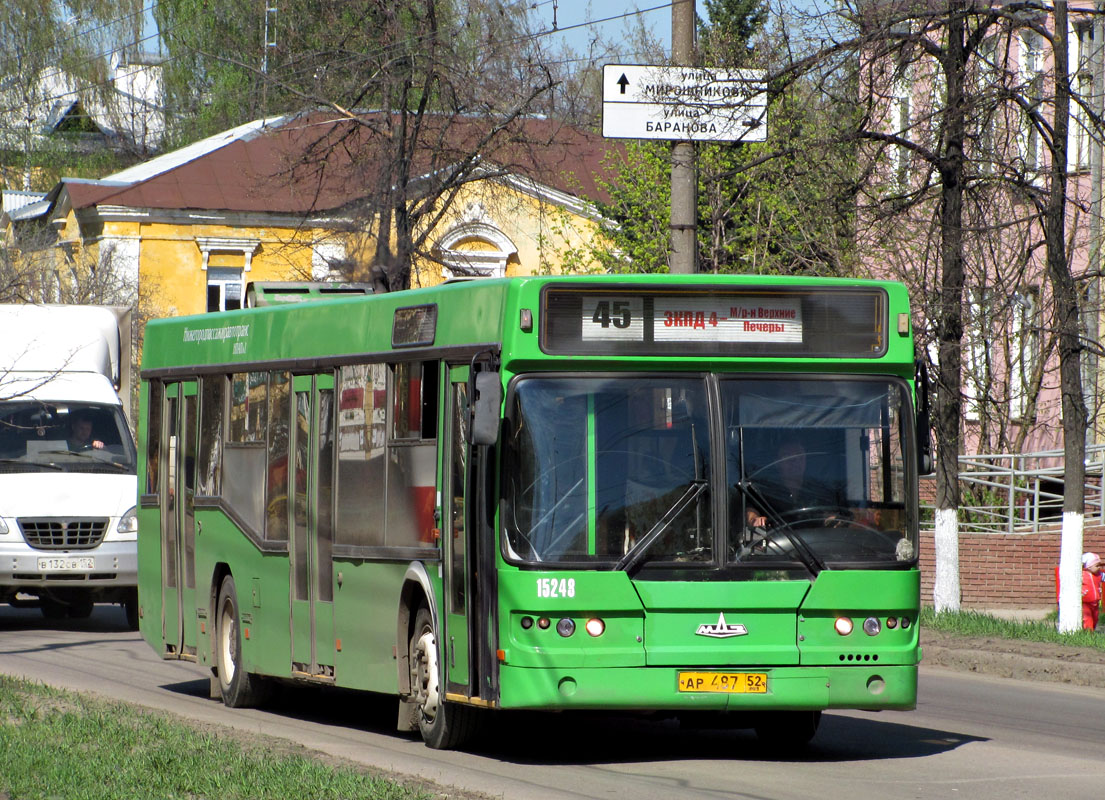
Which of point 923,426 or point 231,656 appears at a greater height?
point 923,426

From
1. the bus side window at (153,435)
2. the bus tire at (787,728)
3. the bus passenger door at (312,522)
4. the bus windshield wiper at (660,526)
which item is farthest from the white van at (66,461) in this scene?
the bus windshield wiper at (660,526)

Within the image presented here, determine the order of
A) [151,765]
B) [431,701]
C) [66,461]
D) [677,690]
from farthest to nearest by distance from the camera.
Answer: [66,461]
[431,701]
[677,690]
[151,765]

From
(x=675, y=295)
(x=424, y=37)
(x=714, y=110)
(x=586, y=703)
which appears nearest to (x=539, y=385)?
(x=675, y=295)

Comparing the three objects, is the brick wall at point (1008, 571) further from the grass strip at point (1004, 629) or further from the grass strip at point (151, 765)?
the grass strip at point (151, 765)

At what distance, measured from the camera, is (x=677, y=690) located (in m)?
9.45

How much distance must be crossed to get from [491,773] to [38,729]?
8.22 feet

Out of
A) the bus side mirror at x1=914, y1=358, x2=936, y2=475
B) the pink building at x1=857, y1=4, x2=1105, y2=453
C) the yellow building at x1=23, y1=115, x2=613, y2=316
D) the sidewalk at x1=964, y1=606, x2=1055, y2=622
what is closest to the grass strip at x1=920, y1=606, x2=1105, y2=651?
the sidewalk at x1=964, y1=606, x2=1055, y2=622

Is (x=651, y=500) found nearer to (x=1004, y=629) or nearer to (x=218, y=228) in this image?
(x=1004, y=629)

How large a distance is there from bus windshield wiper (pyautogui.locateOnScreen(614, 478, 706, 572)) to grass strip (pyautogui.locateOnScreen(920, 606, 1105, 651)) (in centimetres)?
798

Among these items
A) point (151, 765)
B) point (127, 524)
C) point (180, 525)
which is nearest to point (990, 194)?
point (127, 524)

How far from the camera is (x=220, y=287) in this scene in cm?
4853

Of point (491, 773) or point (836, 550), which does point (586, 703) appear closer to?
point (491, 773)

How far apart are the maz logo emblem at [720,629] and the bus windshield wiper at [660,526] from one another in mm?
477

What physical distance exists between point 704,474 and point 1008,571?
14.3 m
